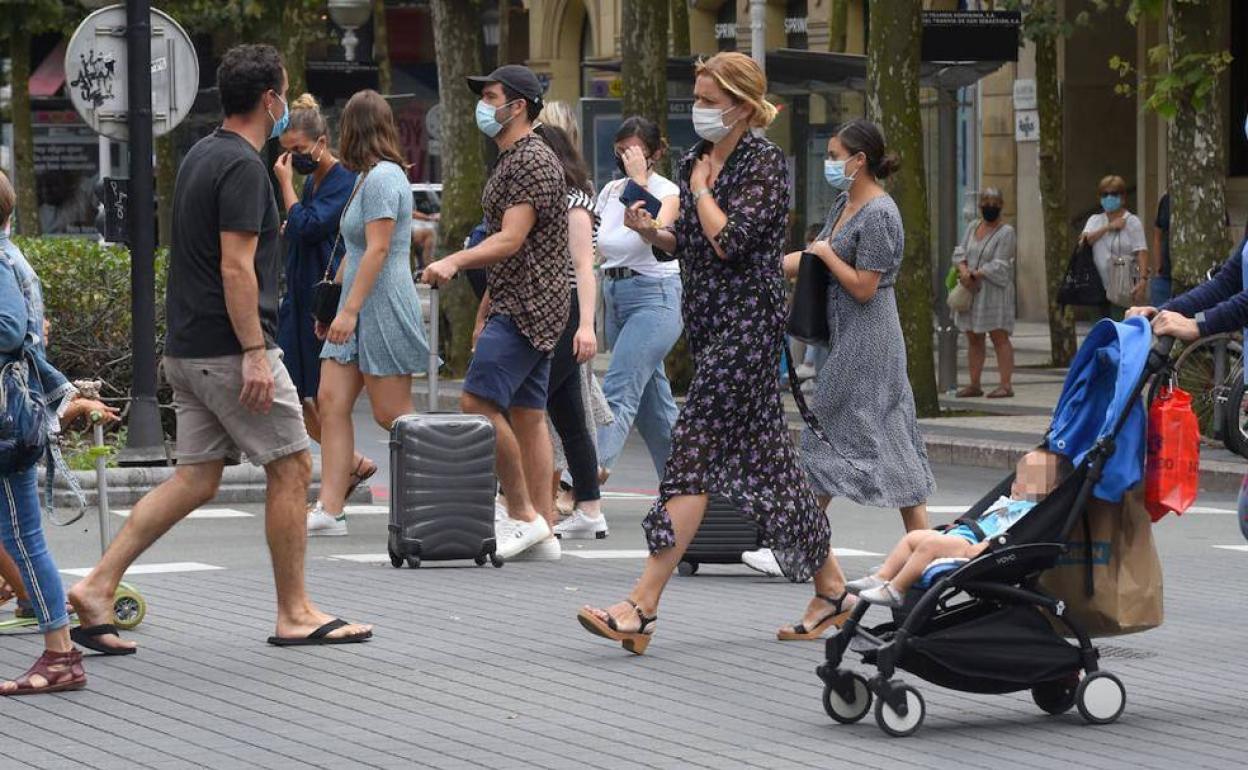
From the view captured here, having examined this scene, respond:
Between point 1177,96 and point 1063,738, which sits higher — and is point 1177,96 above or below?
above

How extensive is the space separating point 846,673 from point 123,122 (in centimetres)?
773

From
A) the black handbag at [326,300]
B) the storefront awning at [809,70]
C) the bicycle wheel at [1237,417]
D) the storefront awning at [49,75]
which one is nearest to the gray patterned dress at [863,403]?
the black handbag at [326,300]

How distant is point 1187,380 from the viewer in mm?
16672

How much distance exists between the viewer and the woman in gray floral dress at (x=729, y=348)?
8.22 meters

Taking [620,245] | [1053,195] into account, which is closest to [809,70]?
[1053,195]

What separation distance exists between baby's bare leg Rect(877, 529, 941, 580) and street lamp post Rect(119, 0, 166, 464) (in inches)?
268

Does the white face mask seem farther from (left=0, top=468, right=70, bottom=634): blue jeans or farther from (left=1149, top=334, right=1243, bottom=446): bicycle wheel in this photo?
(left=1149, top=334, right=1243, bottom=446): bicycle wheel

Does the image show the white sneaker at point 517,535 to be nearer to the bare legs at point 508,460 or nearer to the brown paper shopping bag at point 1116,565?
the bare legs at point 508,460

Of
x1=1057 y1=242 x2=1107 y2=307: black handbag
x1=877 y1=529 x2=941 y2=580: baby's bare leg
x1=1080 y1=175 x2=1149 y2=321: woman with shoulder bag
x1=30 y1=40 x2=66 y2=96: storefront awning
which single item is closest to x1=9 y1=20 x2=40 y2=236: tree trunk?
x1=30 y1=40 x2=66 y2=96: storefront awning

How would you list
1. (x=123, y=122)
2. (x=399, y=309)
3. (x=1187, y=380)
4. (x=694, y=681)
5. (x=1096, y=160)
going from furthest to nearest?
(x=1096, y=160)
(x=1187, y=380)
(x=123, y=122)
(x=399, y=309)
(x=694, y=681)

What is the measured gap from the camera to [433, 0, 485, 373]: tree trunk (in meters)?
23.2

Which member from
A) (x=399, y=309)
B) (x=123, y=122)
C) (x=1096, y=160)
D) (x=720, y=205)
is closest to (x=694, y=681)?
(x=720, y=205)

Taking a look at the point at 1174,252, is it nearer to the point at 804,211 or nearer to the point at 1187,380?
the point at 1187,380

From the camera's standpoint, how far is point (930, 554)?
7.06 metres
